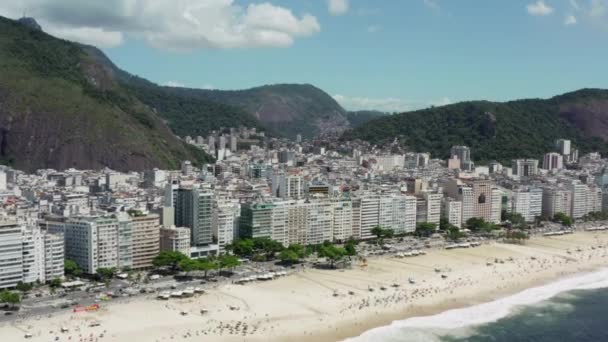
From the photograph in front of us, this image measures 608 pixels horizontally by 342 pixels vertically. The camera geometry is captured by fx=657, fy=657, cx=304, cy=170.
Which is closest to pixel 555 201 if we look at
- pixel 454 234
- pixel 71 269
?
pixel 454 234

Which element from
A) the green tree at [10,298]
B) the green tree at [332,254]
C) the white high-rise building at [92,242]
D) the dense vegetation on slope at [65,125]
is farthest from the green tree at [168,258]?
the dense vegetation on slope at [65,125]

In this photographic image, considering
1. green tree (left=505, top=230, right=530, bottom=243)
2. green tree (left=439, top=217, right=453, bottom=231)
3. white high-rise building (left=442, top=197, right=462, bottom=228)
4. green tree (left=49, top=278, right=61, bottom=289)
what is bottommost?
green tree (left=49, top=278, right=61, bottom=289)

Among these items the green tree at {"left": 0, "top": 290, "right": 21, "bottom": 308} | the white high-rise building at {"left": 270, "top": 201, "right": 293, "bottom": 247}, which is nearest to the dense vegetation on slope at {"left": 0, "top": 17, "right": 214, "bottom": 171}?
the white high-rise building at {"left": 270, "top": 201, "right": 293, "bottom": 247}

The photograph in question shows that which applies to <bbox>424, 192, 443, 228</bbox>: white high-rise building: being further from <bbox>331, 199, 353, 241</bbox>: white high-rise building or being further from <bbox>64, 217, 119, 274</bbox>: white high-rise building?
<bbox>64, 217, 119, 274</bbox>: white high-rise building

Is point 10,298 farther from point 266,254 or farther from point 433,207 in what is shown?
point 433,207

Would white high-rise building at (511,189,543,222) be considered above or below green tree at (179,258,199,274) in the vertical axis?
above

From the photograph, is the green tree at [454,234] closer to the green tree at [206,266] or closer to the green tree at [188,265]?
the green tree at [206,266]
